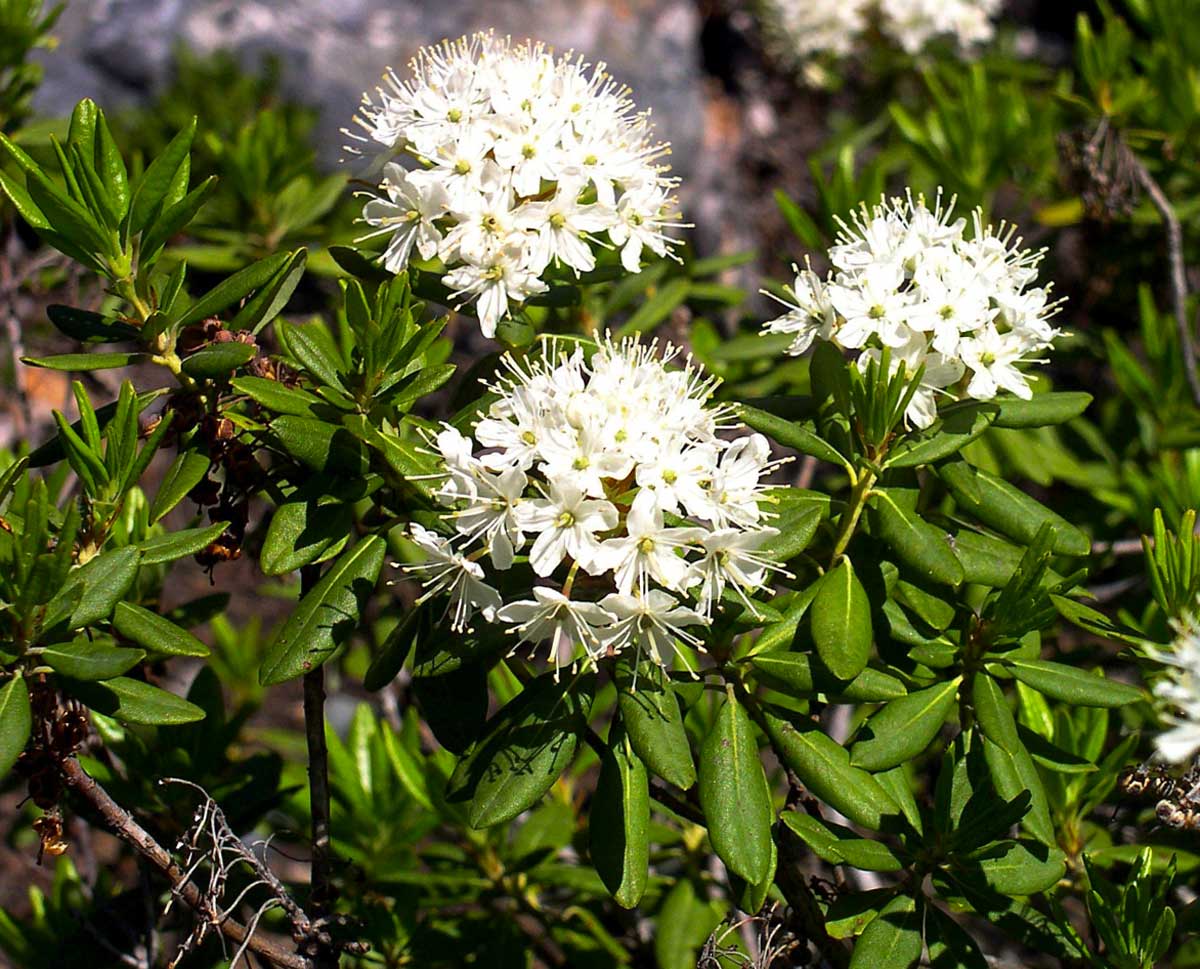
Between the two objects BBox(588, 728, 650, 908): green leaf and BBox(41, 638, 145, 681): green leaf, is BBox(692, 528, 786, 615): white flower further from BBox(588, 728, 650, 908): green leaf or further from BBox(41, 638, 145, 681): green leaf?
BBox(41, 638, 145, 681): green leaf

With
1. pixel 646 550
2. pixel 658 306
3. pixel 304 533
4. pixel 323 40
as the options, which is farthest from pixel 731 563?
pixel 323 40

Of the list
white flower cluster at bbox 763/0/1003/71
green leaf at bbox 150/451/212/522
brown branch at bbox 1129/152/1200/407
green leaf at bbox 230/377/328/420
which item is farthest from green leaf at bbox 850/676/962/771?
white flower cluster at bbox 763/0/1003/71

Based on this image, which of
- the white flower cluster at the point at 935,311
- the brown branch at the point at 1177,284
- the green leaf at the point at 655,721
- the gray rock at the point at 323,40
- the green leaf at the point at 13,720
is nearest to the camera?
the green leaf at the point at 13,720

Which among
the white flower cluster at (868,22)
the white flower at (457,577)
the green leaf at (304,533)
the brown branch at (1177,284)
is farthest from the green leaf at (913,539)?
the white flower cluster at (868,22)

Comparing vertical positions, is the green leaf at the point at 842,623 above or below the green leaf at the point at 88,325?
above

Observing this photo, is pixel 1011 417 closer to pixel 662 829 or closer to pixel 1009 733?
pixel 1009 733

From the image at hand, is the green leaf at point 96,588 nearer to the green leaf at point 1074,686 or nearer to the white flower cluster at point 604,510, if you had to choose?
the white flower cluster at point 604,510
